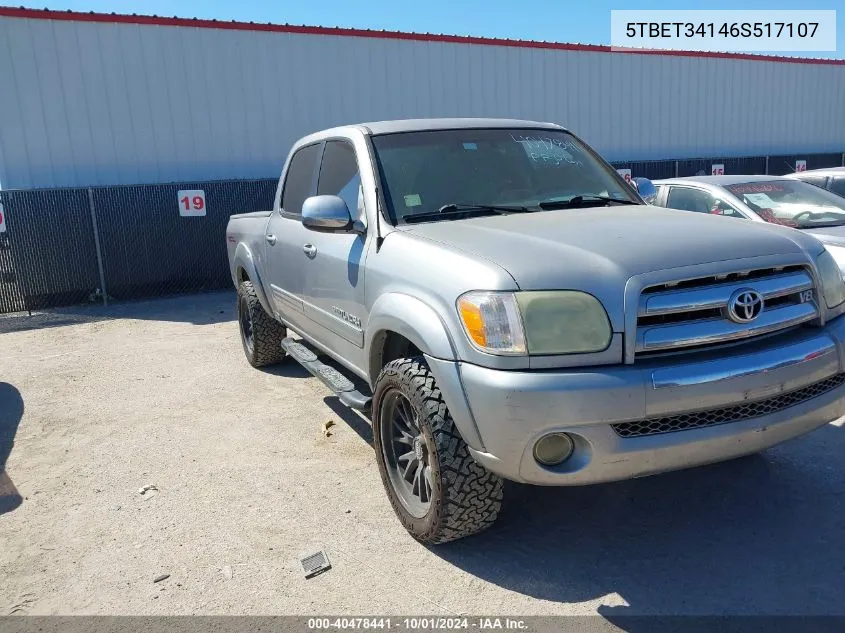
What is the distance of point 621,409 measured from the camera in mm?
2541

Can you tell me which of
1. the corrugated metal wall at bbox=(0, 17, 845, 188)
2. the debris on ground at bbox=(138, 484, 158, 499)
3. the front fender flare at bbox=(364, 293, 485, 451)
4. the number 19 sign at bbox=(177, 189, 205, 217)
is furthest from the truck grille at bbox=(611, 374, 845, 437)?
the corrugated metal wall at bbox=(0, 17, 845, 188)

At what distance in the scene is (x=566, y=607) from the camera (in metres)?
2.75

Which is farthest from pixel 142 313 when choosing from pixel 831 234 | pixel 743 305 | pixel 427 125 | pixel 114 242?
pixel 743 305

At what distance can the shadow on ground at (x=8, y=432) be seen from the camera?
396 cm

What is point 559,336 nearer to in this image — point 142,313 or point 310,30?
point 142,313

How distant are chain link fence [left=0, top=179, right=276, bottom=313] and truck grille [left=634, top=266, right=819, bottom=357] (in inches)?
375

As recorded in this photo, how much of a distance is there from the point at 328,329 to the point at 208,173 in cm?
865

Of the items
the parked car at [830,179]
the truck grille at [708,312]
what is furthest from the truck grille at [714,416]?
the parked car at [830,179]

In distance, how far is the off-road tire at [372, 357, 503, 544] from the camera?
290 cm

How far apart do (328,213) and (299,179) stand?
153cm

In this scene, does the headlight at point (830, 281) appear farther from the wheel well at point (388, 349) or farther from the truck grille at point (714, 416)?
the wheel well at point (388, 349)

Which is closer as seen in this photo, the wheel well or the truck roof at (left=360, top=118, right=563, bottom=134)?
the wheel well

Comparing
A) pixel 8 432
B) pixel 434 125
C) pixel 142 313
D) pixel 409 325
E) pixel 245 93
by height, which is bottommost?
pixel 142 313

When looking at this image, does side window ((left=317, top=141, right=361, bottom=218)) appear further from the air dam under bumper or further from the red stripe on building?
the red stripe on building
